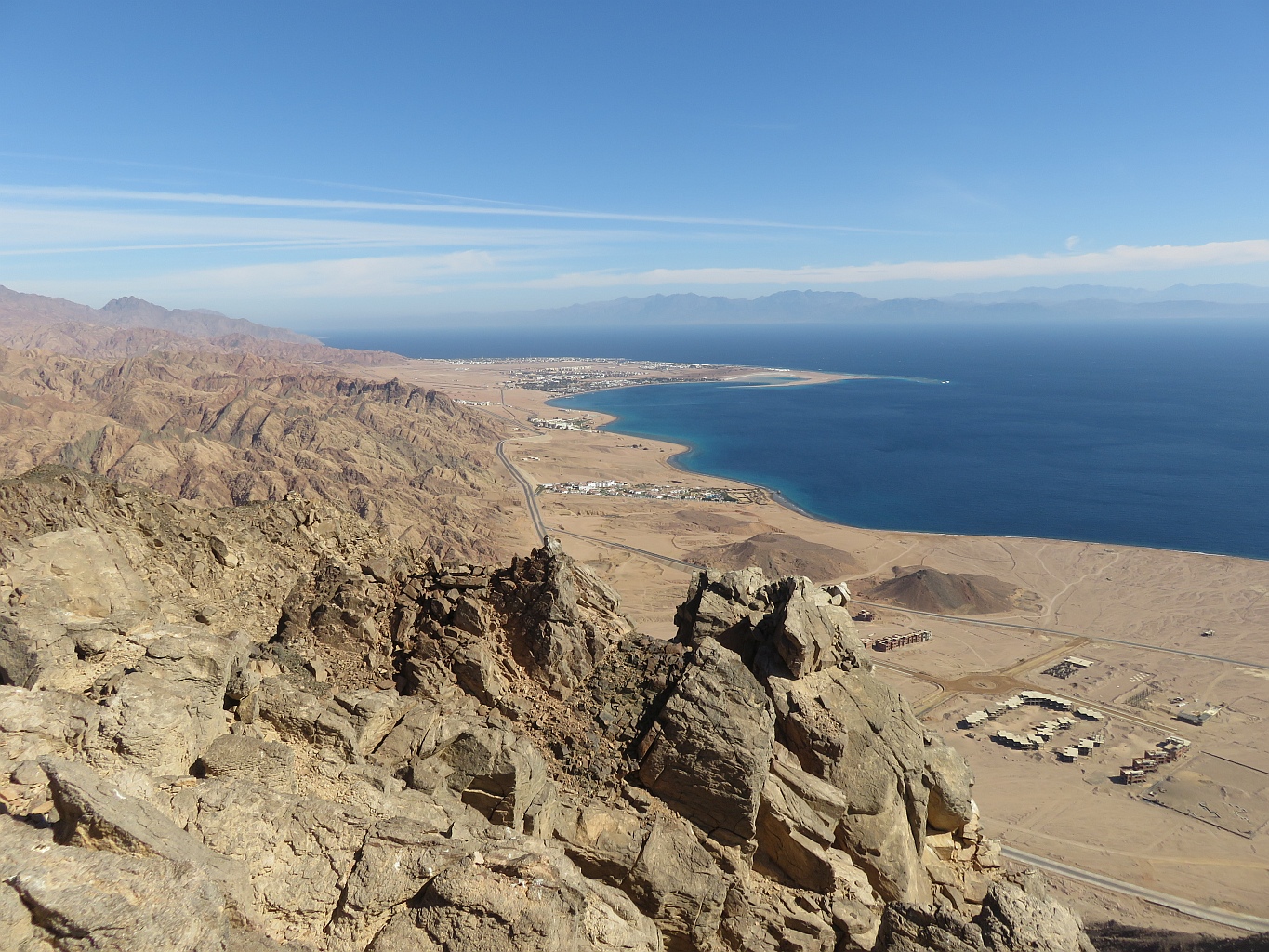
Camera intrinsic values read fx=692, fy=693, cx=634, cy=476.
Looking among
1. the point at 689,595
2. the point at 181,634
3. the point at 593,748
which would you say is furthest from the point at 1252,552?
the point at 181,634

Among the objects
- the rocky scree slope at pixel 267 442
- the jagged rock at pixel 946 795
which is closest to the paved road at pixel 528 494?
the rocky scree slope at pixel 267 442

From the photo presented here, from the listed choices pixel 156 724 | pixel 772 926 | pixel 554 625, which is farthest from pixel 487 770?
pixel 772 926

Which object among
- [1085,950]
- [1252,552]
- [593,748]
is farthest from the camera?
[1252,552]

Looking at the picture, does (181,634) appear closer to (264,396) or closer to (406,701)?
(406,701)

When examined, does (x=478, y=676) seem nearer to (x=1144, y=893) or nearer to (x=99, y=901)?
(x=99, y=901)

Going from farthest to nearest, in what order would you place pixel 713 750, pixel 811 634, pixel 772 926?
pixel 811 634, pixel 713 750, pixel 772 926

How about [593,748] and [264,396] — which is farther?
[264,396]

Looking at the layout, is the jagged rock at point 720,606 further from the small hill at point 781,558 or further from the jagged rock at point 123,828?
the small hill at point 781,558
